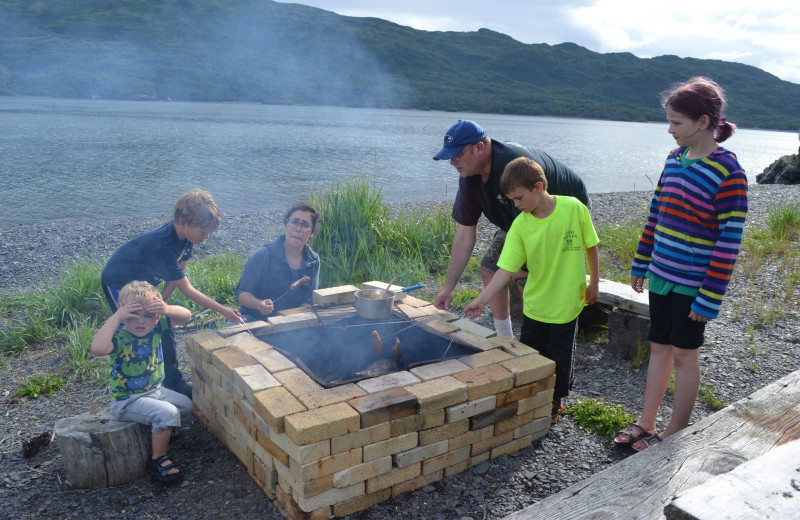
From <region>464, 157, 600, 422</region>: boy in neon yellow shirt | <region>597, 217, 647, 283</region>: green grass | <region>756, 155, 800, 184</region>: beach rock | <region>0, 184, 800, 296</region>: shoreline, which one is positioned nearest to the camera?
<region>464, 157, 600, 422</region>: boy in neon yellow shirt

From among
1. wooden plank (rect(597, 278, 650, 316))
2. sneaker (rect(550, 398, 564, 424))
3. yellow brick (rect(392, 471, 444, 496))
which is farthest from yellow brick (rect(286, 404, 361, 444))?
wooden plank (rect(597, 278, 650, 316))

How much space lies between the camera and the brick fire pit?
2332 millimetres

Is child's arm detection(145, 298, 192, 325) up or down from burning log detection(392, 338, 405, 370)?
up

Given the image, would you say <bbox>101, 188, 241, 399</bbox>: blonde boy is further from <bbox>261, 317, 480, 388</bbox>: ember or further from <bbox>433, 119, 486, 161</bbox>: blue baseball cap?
<bbox>433, 119, 486, 161</bbox>: blue baseball cap

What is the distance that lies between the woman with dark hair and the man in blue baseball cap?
104 cm

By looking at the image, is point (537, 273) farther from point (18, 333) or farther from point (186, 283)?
point (18, 333)

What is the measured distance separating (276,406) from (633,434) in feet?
6.53

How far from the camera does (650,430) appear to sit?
3.15 metres

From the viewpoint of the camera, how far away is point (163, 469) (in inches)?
108

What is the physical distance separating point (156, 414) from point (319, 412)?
0.96m

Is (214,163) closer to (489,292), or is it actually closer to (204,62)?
(489,292)

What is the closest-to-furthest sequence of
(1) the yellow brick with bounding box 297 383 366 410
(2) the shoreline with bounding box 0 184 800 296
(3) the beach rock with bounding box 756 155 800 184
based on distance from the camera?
1. (1) the yellow brick with bounding box 297 383 366 410
2. (2) the shoreline with bounding box 0 184 800 296
3. (3) the beach rock with bounding box 756 155 800 184

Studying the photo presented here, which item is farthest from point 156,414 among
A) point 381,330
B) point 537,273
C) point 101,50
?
point 101,50

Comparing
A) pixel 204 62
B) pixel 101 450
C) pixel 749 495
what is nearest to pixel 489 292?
pixel 749 495
